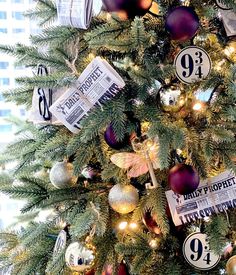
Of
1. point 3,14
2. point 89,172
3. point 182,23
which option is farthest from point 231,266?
point 3,14

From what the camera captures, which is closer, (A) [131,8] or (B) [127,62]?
(A) [131,8]

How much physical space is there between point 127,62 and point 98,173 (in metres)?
0.31

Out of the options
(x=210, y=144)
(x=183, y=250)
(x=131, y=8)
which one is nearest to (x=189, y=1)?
(x=131, y=8)

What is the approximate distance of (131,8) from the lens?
2.76ft

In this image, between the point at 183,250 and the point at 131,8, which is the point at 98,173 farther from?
the point at 131,8

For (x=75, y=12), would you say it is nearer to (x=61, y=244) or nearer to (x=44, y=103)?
(x=44, y=103)

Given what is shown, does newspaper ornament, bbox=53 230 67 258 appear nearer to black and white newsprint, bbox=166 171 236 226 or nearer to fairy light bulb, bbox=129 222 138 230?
fairy light bulb, bbox=129 222 138 230

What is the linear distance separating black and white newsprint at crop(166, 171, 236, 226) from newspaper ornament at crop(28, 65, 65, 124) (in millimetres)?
338

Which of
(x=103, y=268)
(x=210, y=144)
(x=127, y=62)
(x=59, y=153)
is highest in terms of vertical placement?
(x=127, y=62)

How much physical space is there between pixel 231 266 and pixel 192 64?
46cm

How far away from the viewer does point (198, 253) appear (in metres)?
→ 0.94

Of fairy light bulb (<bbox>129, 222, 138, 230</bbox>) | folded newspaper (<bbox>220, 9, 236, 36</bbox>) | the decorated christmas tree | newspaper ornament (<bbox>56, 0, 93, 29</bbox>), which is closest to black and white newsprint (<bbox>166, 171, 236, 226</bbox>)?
the decorated christmas tree

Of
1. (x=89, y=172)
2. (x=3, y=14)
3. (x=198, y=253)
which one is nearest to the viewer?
(x=198, y=253)

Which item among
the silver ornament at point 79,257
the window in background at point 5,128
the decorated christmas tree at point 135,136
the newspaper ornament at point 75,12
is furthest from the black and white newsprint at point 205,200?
the window in background at point 5,128
